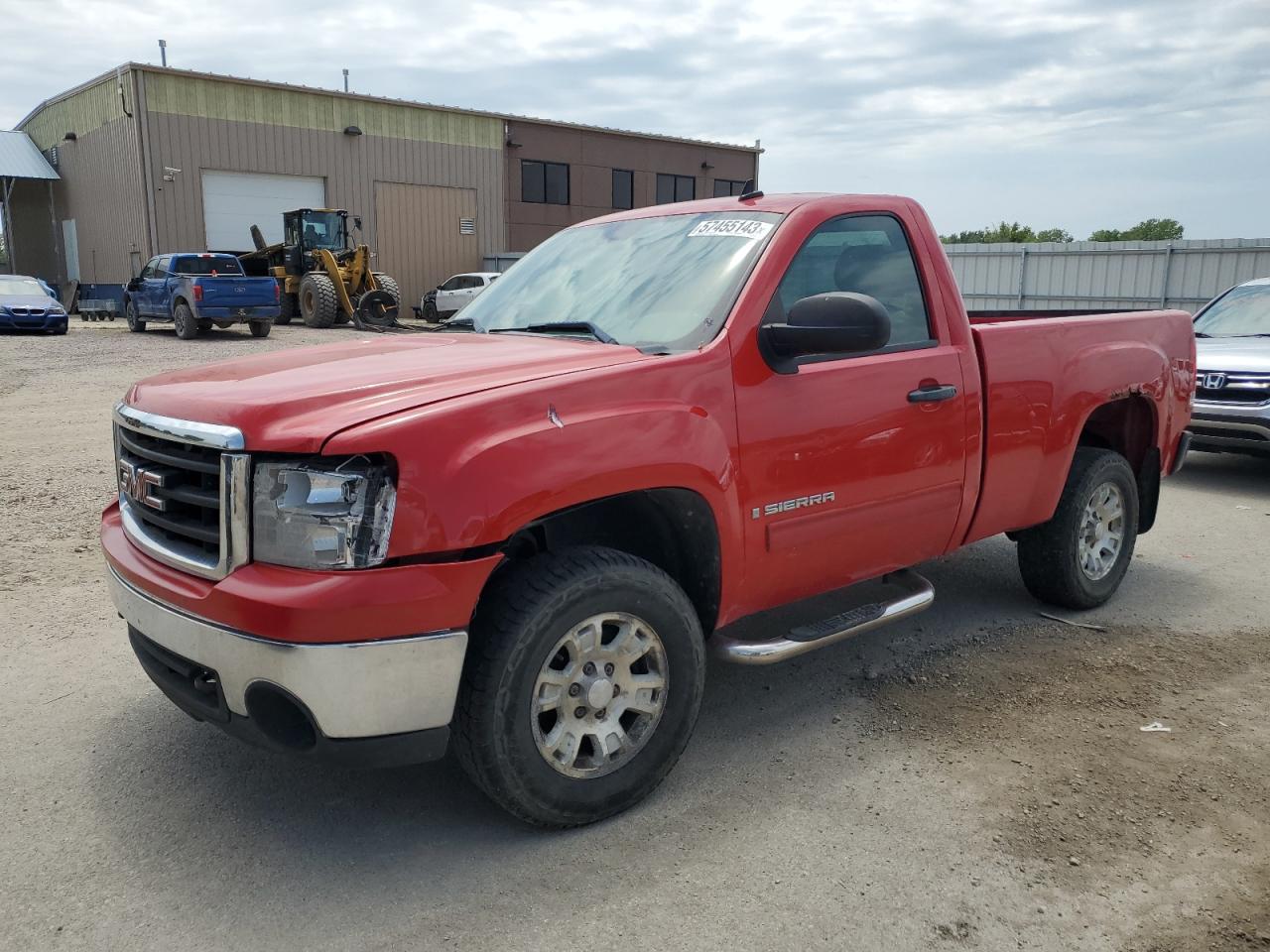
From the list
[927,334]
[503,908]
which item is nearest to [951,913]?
[503,908]

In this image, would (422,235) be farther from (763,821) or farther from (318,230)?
(763,821)

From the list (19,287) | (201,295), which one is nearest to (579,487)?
(201,295)

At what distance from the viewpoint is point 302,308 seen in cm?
2622

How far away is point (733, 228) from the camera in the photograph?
388 cm

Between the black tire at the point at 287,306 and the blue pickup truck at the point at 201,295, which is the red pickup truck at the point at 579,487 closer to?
the blue pickup truck at the point at 201,295

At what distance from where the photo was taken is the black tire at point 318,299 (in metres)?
25.2

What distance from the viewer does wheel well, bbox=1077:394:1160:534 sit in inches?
211

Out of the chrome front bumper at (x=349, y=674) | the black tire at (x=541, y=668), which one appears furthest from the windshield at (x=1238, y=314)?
the chrome front bumper at (x=349, y=674)

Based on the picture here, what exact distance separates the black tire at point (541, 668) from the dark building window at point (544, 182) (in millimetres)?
38276

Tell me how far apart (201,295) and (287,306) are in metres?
5.98

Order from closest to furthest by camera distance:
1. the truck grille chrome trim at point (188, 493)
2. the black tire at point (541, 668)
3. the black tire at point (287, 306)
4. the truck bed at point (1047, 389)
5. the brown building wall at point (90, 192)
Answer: the truck grille chrome trim at point (188, 493)
the black tire at point (541, 668)
the truck bed at point (1047, 389)
the black tire at point (287, 306)
the brown building wall at point (90, 192)

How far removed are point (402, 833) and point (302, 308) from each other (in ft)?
81.7

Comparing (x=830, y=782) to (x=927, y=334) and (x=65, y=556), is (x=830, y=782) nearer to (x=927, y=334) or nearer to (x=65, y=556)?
(x=927, y=334)

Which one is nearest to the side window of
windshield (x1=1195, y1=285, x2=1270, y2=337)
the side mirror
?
the side mirror
